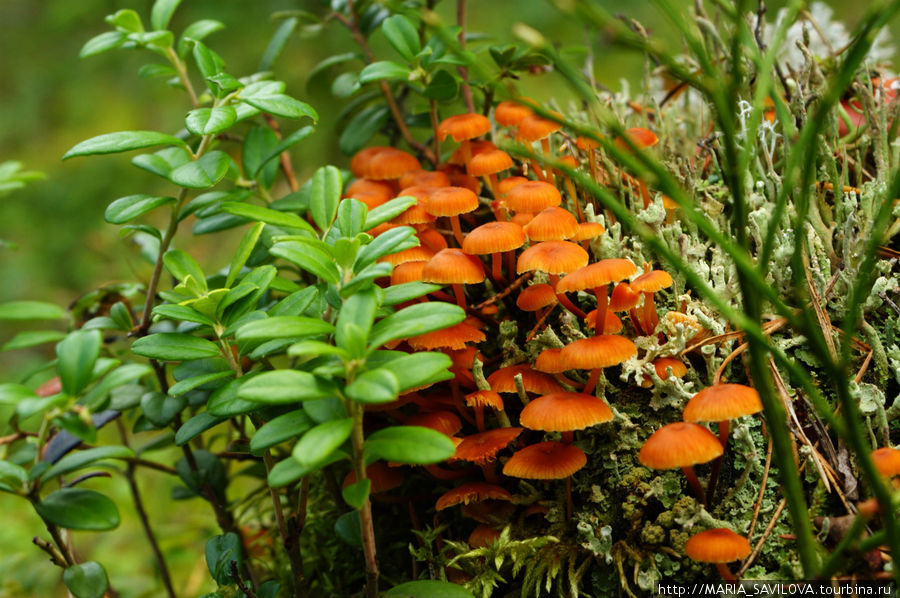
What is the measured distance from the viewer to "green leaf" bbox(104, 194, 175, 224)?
1.15 m

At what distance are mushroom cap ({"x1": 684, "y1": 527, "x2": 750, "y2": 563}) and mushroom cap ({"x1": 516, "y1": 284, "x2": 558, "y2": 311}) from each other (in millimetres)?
475

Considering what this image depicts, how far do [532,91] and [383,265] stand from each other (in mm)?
2612

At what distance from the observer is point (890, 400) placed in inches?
45.9

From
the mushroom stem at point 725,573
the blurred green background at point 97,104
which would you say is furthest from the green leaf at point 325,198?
the blurred green background at point 97,104

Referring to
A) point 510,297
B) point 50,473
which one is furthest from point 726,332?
point 50,473

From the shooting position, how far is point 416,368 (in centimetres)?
84

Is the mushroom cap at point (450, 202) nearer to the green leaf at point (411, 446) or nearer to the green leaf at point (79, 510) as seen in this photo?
the green leaf at point (411, 446)

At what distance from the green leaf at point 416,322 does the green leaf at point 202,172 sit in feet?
1.39

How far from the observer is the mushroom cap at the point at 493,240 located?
3.82ft

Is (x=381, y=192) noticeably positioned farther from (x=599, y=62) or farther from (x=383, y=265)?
(x=599, y=62)

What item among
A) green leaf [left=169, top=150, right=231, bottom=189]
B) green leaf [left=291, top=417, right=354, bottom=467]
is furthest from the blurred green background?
green leaf [left=291, top=417, right=354, bottom=467]

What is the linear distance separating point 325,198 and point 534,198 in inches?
15.8

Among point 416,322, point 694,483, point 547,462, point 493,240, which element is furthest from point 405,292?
point 694,483

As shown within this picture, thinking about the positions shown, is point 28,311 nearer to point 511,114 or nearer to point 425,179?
point 425,179
